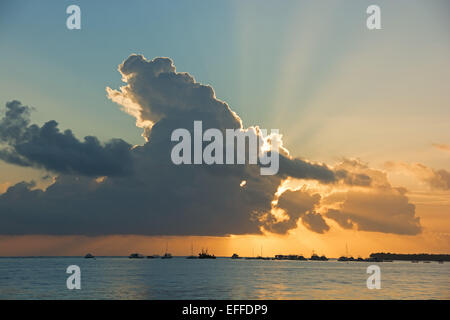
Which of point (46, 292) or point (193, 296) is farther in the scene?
point (46, 292)

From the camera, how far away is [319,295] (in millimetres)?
89250
